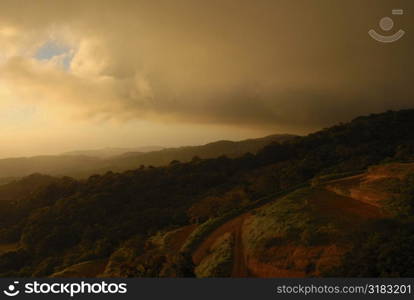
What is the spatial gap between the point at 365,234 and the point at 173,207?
672 inches

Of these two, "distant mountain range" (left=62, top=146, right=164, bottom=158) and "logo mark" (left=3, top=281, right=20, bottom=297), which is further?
"distant mountain range" (left=62, top=146, right=164, bottom=158)

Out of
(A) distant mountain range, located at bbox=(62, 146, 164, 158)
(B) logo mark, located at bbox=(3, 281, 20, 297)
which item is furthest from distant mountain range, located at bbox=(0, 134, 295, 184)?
(B) logo mark, located at bbox=(3, 281, 20, 297)

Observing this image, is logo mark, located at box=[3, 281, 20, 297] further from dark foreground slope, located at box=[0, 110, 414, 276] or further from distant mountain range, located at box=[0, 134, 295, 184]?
distant mountain range, located at box=[0, 134, 295, 184]

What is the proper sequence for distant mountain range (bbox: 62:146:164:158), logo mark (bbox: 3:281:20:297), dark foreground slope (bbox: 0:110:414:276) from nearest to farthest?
logo mark (bbox: 3:281:20:297) < dark foreground slope (bbox: 0:110:414:276) < distant mountain range (bbox: 62:146:164:158)

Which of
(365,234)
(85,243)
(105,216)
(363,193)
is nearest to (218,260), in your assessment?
(365,234)

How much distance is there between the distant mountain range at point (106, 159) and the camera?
3608cm

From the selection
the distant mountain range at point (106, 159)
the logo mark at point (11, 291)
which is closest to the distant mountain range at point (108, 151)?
the distant mountain range at point (106, 159)

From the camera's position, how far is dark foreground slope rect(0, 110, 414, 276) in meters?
17.2

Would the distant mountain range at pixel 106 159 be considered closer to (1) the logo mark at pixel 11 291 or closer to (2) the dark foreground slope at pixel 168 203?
(2) the dark foreground slope at pixel 168 203

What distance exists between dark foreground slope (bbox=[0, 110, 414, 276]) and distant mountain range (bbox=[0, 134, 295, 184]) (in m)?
1.26

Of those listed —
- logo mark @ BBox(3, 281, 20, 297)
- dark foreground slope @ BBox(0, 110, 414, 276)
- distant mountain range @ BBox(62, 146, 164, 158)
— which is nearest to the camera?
logo mark @ BBox(3, 281, 20, 297)

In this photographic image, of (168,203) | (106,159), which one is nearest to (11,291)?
(168,203)

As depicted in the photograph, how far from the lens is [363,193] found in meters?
17.1

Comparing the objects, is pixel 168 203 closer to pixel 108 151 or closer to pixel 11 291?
pixel 108 151
